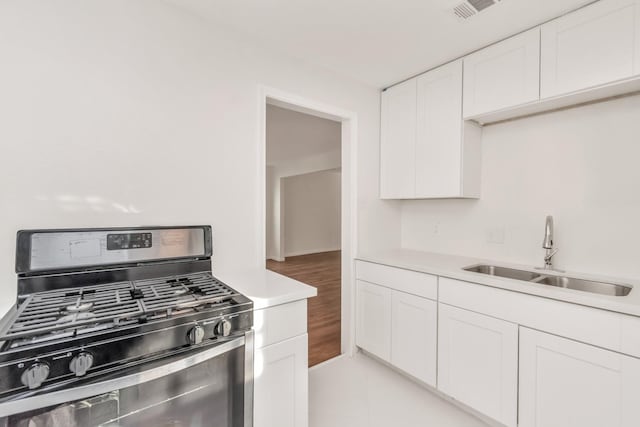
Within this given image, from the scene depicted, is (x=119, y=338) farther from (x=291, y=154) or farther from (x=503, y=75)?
(x=291, y=154)

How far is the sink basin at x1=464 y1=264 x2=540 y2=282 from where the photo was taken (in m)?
1.94

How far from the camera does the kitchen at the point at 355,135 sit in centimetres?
129

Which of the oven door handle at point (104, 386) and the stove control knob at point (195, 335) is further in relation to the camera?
the stove control knob at point (195, 335)

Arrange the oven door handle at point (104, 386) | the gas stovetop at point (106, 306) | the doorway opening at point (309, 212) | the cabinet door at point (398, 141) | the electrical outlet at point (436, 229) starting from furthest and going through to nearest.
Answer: the doorway opening at point (309, 212)
the electrical outlet at point (436, 229)
the cabinet door at point (398, 141)
the gas stovetop at point (106, 306)
the oven door handle at point (104, 386)

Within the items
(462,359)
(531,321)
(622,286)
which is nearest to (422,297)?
(462,359)

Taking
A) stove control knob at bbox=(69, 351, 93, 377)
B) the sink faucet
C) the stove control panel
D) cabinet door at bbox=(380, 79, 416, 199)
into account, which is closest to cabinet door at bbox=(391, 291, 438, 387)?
the sink faucet

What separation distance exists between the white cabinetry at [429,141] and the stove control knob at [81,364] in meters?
2.18

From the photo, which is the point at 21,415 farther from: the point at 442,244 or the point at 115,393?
the point at 442,244

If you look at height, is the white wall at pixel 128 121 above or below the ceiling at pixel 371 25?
below

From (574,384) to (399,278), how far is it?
40.9 inches

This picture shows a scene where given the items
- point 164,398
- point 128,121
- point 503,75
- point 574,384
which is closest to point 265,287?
point 164,398

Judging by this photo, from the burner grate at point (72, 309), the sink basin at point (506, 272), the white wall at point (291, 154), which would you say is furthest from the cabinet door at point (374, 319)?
the white wall at point (291, 154)

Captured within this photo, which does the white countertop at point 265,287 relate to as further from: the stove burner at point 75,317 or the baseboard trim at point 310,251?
the baseboard trim at point 310,251

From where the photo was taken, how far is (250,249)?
73.8 inches
